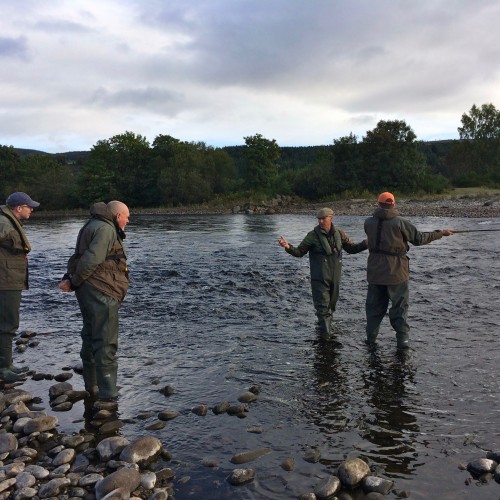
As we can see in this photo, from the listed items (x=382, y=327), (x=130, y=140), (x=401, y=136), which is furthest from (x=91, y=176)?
(x=382, y=327)

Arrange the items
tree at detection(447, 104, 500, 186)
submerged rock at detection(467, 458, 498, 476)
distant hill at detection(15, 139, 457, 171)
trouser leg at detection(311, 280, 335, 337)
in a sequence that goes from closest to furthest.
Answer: submerged rock at detection(467, 458, 498, 476), trouser leg at detection(311, 280, 335, 337), tree at detection(447, 104, 500, 186), distant hill at detection(15, 139, 457, 171)

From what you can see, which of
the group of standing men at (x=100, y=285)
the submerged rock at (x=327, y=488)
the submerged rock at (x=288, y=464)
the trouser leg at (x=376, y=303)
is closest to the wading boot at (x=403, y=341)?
the trouser leg at (x=376, y=303)

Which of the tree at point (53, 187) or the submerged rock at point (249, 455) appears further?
the tree at point (53, 187)

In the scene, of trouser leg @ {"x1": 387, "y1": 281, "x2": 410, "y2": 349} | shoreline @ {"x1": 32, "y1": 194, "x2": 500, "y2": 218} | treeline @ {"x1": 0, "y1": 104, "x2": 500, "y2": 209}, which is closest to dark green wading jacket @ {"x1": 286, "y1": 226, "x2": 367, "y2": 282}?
trouser leg @ {"x1": 387, "y1": 281, "x2": 410, "y2": 349}

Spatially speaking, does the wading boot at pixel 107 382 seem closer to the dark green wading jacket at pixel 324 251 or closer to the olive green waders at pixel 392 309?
the dark green wading jacket at pixel 324 251

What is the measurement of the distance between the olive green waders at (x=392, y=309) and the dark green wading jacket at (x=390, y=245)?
187 millimetres

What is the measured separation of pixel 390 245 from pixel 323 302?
1.80m

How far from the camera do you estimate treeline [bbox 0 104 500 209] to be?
218ft

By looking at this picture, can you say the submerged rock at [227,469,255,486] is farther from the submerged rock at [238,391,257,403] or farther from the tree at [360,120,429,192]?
the tree at [360,120,429,192]

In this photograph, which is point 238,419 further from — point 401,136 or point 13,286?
point 401,136

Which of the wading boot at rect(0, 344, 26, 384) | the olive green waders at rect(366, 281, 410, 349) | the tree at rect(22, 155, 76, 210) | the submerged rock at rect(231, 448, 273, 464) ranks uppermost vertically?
the tree at rect(22, 155, 76, 210)

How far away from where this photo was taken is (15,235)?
7.77 metres

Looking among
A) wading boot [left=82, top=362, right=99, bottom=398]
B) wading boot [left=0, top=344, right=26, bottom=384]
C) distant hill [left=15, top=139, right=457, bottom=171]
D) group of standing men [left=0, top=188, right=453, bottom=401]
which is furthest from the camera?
distant hill [left=15, top=139, right=457, bottom=171]

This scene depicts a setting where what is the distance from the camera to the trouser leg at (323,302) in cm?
973
